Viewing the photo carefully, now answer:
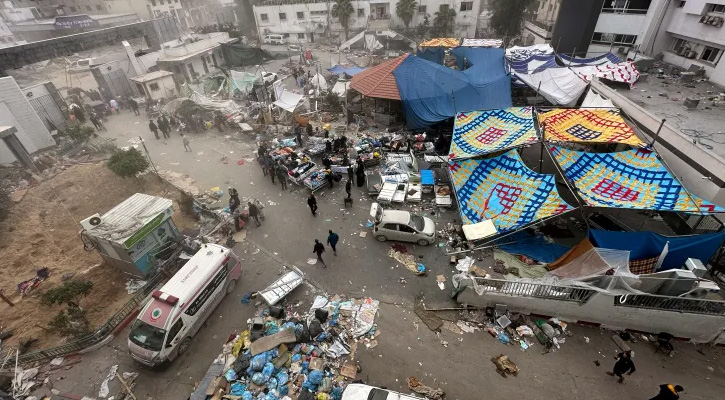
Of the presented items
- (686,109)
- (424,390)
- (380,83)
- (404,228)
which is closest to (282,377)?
(424,390)

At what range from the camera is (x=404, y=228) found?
12.3 meters

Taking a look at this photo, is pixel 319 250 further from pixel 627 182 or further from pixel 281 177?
pixel 627 182

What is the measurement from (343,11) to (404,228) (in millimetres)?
39252

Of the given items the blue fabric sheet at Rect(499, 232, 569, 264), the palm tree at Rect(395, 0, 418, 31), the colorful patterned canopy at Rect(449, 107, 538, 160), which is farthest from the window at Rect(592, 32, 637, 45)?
the blue fabric sheet at Rect(499, 232, 569, 264)

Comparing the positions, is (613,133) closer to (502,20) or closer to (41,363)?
(41,363)

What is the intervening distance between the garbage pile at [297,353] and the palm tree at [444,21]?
4148 cm

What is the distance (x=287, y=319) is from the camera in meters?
10.1

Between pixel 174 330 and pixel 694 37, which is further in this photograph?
pixel 694 37

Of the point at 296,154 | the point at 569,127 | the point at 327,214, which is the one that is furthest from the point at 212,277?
the point at 569,127

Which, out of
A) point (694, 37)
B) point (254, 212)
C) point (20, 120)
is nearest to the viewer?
point (254, 212)

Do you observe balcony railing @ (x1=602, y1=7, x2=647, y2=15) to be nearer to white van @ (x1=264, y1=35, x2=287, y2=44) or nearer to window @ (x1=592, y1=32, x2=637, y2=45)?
window @ (x1=592, y1=32, x2=637, y2=45)

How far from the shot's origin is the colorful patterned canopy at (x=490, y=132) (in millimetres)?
13078

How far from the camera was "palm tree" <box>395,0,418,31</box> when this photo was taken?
40.6 m

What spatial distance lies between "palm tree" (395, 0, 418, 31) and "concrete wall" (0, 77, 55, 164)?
1494 inches
